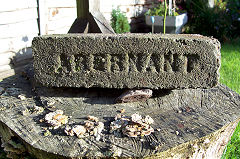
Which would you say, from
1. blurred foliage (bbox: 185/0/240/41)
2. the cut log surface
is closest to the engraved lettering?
the cut log surface

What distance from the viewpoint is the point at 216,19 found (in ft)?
20.8

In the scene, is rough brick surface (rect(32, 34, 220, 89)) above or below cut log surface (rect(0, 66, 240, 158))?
above

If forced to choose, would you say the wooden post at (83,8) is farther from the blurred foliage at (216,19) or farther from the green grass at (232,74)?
the blurred foliage at (216,19)

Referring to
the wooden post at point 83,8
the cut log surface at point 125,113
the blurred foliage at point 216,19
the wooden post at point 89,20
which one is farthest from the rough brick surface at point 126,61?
the blurred foliage at point 216,19

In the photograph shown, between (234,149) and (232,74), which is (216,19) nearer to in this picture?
(232,74)

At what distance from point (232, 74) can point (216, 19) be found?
291 cm

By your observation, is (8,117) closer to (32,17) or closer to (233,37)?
(32,17)

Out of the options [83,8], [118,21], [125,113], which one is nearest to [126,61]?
[125,113]

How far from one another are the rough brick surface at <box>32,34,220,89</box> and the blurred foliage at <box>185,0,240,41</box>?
5151 mm

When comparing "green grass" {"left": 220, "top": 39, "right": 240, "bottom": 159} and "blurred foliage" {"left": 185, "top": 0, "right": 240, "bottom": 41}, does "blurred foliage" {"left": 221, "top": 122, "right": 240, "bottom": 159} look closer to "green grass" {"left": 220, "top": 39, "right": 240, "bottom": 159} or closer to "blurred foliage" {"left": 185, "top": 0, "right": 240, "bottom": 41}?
"green grass" {"left": 220, "top": 39, "right": 240, "bottom": 159}

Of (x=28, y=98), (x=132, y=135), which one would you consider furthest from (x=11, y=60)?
(x=132, y=135)

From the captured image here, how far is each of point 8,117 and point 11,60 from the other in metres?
2.19

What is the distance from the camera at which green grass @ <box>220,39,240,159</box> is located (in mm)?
2252

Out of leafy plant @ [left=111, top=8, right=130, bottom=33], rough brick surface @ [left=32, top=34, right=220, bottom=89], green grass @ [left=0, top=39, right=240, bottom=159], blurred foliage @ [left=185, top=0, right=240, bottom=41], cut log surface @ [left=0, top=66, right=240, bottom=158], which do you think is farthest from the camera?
blurred foliage @ [left=185, top=0, right=240, bottom=41]
